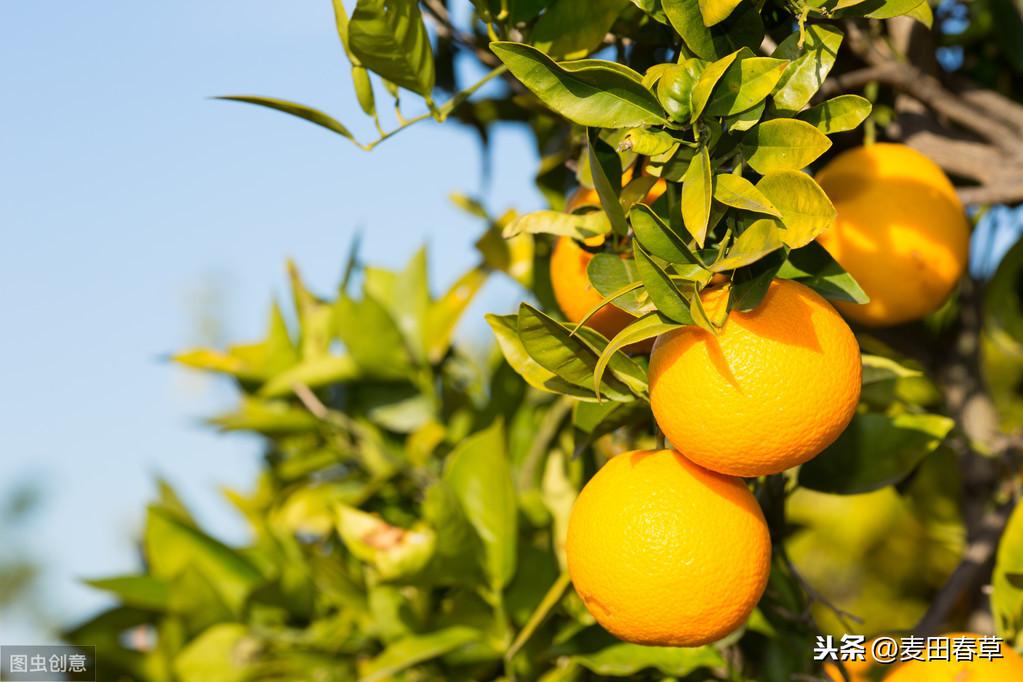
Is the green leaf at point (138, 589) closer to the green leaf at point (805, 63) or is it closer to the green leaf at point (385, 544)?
the green leaf at point (385, 544)

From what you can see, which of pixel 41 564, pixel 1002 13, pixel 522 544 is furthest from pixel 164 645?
Result: pixel 41 564

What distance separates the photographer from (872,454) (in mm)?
786

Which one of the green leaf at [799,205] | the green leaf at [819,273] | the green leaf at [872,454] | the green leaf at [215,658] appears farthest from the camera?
the green leaf at [215,658]

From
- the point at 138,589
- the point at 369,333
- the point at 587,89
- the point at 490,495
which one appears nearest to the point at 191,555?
the point at 138,589

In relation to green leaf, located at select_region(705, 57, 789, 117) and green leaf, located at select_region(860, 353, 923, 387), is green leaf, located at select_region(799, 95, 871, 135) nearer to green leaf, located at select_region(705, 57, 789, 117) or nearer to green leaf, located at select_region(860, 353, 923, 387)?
green leaf, located at select_region(705, 57, 789, 117)

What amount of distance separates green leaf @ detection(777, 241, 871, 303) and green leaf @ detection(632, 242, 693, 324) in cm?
12

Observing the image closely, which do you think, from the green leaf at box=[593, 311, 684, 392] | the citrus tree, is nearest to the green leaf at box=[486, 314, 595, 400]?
the citrus tree

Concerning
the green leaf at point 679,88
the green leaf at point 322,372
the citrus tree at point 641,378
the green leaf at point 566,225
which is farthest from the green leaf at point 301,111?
the green leaf at point 322,372

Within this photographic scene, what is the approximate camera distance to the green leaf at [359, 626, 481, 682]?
3.03 feet

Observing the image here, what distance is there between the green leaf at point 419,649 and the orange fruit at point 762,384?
0.45m

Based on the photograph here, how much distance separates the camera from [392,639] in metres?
1.03

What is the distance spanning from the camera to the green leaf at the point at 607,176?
0.60 m

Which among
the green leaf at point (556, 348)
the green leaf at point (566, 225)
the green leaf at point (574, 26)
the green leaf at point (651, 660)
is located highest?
the green leaf at point (574, 26)

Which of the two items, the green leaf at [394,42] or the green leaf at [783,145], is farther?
the green leaf at [394,42]
